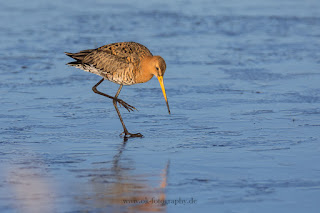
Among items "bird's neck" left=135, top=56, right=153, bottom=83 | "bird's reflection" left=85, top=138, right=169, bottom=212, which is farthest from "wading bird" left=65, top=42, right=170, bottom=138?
"bird's reflection" left=85, top=138, right=169, bottom=212

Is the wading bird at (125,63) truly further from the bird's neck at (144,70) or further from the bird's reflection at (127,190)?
the bird's reflection at (127,190)

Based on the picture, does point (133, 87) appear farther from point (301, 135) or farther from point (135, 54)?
point (301, 135)

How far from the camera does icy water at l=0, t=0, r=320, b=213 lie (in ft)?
19.9

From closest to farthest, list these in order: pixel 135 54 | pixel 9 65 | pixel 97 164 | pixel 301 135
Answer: pixel 97 164
pixel 301 135
pixel 135 54
pixel 9 65

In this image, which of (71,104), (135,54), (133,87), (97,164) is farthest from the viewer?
(133,87)

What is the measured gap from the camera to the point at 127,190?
6.20 m

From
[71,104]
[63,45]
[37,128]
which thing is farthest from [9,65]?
[37,128]

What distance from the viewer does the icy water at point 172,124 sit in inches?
239

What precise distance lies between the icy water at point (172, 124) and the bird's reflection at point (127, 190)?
0.4 inches

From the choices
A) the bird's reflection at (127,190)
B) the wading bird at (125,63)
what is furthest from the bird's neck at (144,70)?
the bird's reflection at (127,190)

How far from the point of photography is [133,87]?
38.5 ft

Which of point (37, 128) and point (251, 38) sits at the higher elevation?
point (251, 38)

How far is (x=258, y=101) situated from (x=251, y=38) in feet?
20.5

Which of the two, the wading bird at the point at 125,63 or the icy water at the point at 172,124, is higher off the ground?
the wading bird at the point at 125,63
